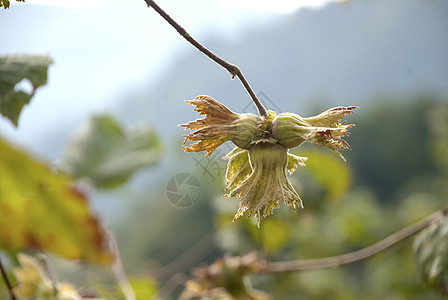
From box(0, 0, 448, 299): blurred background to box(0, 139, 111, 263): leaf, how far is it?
39cm

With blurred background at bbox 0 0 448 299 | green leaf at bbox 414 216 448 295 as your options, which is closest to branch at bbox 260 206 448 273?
green leaf at bbox 414 216 448 295

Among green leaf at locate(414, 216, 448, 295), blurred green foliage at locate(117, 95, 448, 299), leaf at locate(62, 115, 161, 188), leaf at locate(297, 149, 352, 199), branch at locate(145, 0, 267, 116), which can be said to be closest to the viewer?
branch at locate(145, 0, 267, 116)

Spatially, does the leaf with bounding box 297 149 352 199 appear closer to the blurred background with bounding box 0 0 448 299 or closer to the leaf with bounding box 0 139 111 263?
the blurred background with bounding box 0 0 448 299

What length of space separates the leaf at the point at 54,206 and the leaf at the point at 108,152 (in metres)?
1.07

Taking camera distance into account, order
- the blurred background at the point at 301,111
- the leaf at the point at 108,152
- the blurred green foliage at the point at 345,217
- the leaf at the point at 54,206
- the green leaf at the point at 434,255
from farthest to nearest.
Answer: the blurred background at the point at 301,111, the blurred green foliage at the point at 345,217, the leaf at the point at 108,152, the green leaf at the point at 434,255, the leaf at the point at 54,206

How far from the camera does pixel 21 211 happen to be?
0.25 m

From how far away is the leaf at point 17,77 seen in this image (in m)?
0.53

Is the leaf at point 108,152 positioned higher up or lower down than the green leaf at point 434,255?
higher up

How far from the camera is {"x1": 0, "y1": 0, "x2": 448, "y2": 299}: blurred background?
2.40 meters

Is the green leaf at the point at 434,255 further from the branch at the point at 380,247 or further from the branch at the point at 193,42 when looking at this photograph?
the branch at the point at 193,42

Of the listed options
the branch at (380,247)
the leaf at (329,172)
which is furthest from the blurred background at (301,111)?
the branch at (380,247)

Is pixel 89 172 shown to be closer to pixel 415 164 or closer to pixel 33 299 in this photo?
pixel 33 299

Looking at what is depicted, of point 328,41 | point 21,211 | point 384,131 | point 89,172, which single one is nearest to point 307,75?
point 328,41

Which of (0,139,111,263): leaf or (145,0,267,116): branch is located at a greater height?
(145,0,267,116): branch
